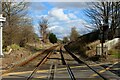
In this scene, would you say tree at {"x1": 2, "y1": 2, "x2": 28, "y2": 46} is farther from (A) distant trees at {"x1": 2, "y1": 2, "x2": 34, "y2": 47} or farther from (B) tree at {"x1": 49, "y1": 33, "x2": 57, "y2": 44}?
Result: (B) tree at {"x1": 49, "y1": 33, "x2": 57, "y2": 44}

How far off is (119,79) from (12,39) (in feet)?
109

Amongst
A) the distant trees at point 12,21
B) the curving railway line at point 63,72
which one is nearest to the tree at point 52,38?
the distant trees at point 12,21

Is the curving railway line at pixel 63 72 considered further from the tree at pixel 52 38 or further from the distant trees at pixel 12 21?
the tree at pixel 52 38

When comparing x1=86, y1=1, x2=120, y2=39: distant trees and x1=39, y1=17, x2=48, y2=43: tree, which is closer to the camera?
x1=86, y1=1, x2=120, y2=39: distant trees

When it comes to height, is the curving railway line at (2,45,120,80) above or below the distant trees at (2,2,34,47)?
below

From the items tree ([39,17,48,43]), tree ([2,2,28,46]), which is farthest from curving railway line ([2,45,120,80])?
tree ([39,17,48,43])

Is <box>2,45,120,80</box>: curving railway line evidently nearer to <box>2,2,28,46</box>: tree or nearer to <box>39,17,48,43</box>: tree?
<box>2,2,28,46</box>: tree

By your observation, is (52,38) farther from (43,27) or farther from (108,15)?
(108,15)

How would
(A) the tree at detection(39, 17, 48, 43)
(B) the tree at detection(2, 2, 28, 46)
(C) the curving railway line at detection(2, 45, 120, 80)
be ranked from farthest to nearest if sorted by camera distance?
(A) the tree at detection(39, 17, 48, 43)
(B) the tree at detection(2, 2, 28, 46)
(C) the curving railway line at detection(2, 45, 120, 80)

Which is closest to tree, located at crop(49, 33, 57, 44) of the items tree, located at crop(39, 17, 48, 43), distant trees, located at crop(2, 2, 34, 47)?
tree, located at crop(39, 17, 48, 43)

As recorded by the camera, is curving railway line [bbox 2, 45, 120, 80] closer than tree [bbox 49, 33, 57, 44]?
Yes

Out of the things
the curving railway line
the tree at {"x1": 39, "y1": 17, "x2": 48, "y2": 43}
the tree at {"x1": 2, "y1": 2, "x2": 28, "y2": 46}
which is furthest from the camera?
the tree at {"x1": 39, "y1": 17, "x2": 48, "y2": 43}

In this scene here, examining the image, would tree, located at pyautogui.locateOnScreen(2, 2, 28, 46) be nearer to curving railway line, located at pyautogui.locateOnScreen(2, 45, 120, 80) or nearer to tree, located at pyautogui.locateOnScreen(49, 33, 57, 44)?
curving railway line, located at pyautogui.locateOnScreen(2, 45, 120, 80)

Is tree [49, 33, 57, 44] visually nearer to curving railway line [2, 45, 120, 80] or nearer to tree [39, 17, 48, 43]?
tree [39, 17, 48, 43]
